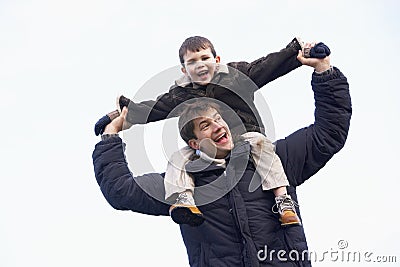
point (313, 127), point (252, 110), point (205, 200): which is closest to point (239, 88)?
point (252, 110)

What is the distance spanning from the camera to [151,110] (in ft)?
14.6

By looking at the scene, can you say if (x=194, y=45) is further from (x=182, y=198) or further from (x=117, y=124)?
(x=182, y=198)

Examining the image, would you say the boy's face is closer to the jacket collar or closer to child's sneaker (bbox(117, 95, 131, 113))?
the jacket collar

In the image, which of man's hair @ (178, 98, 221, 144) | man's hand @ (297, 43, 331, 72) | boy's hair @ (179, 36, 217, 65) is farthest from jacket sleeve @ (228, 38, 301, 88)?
boy's hair @ (179, 36, 217, 65)

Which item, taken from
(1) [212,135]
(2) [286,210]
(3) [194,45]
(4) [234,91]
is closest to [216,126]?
(1) [212,135]

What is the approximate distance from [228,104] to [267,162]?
63 centimetres

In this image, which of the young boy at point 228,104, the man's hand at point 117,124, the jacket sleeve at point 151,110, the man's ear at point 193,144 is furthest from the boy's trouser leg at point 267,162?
the man's hand at point 117,124

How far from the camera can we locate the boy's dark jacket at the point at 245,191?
3.76 m

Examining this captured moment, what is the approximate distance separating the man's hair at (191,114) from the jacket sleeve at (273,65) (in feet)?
1.24

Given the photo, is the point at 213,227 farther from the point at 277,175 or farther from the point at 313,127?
the point at 313,127

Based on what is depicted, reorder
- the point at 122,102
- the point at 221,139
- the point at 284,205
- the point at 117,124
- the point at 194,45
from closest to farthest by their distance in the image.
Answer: the point at 284,205 < the point at 221,139 < the point at 117,124 < the point at 122,102 < the point at 194,45

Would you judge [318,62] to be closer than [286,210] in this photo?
No

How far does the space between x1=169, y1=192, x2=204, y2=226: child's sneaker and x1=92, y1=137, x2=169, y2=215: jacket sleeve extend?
24 cm

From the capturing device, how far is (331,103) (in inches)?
156
